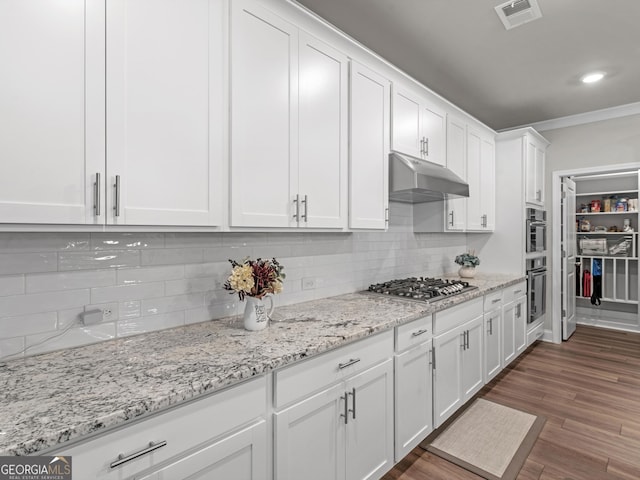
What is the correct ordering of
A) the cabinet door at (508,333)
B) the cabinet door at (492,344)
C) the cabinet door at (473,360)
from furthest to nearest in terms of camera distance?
the cabinet door at (508,333), the cabinet door at (492,344), the cabinet door at (473,360)

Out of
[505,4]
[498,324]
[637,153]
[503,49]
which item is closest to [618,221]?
[637,153]

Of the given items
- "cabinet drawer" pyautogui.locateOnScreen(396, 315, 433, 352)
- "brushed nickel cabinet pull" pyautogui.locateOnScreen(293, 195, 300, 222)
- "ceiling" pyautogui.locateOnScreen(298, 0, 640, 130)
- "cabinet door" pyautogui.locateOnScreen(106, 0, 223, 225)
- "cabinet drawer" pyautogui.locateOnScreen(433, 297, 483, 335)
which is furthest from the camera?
"cabinet drawer" pyautogui.locateOnScreen(433, 297, 483, 335)

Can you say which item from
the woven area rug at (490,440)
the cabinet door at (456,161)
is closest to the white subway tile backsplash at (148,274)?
the woven area rug at (490,440)

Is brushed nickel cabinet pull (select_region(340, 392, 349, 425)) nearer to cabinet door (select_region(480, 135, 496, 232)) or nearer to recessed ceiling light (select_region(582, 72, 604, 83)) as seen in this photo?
cabinet door (select_region(480, 135, 496, 232))

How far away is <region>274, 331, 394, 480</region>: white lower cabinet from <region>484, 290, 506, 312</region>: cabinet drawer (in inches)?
59.1

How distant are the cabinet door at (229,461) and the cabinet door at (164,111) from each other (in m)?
0.80

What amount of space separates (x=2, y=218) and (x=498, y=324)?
350 centimetres

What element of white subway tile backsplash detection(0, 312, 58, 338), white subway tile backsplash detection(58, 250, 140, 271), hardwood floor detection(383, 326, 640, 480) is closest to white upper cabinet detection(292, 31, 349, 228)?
white subway tile backsplash detection(58, 250, 140, 271)

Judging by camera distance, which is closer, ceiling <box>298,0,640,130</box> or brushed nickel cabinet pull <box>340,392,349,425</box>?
brushed nickel cabinet pull <box>340,392,349,425</box>

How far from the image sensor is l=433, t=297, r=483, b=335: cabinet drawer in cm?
232

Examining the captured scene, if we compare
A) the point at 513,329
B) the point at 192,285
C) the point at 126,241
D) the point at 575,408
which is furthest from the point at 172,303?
the point at 513,329

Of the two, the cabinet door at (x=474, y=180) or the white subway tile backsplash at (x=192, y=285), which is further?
the cabinet door at (x=474, y=180)

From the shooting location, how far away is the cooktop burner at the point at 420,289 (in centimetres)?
241

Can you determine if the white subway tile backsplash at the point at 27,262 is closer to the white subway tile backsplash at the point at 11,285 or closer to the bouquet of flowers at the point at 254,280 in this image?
the white subway tile backsplash at the point at 11,285
